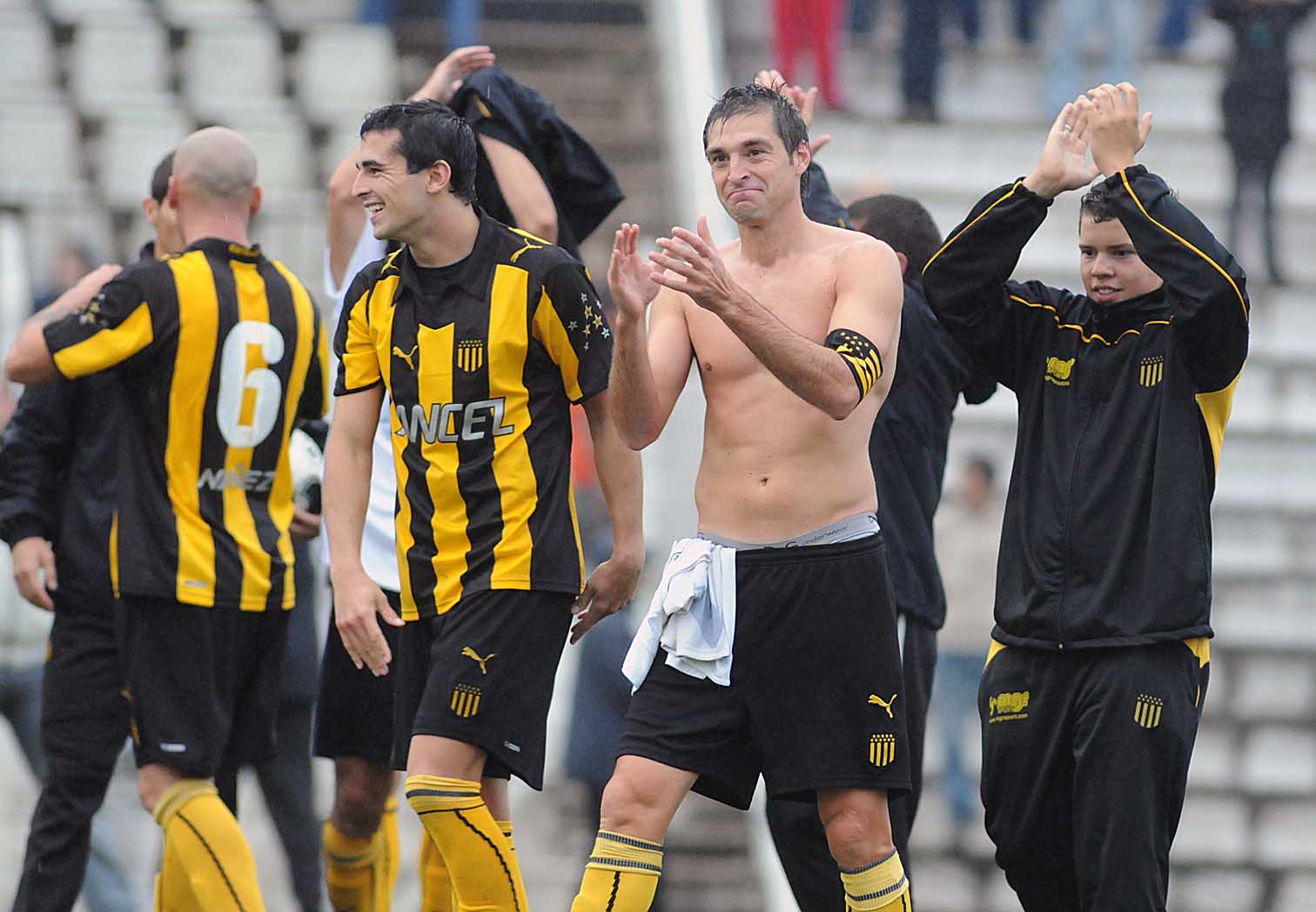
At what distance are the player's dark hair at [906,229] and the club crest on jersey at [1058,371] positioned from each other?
92 cm

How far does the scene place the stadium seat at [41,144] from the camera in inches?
509

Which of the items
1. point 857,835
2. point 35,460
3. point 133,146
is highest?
point 133,146

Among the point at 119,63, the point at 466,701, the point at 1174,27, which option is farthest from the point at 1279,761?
the point at 119,63

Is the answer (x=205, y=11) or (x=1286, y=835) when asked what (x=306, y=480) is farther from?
(x=205, y=11)

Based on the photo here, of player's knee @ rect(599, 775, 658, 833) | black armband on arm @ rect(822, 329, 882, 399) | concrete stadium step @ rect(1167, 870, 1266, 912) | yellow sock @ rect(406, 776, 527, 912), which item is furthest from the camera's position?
concrete stadium step @ rect(1167, 870, 1266, 912)

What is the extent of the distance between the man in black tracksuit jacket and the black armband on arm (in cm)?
52

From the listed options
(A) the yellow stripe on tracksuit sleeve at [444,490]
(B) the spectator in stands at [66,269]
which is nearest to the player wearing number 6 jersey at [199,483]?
(A) the yellow stripe on tracksuit sleeve at [444,490]

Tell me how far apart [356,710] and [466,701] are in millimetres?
969

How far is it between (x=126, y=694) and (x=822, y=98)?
28.5 feet

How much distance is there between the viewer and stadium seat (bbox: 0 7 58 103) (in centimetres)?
1380

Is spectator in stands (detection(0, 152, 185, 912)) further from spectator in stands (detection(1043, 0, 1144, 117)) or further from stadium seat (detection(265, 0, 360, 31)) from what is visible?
stadium seat (detection(265, 0, 360, 31))

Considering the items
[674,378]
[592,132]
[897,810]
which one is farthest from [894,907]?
[592,132]

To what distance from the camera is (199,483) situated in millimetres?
5723

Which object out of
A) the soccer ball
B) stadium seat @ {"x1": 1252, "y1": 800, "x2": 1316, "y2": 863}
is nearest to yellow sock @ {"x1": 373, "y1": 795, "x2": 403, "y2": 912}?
the soccer ball
